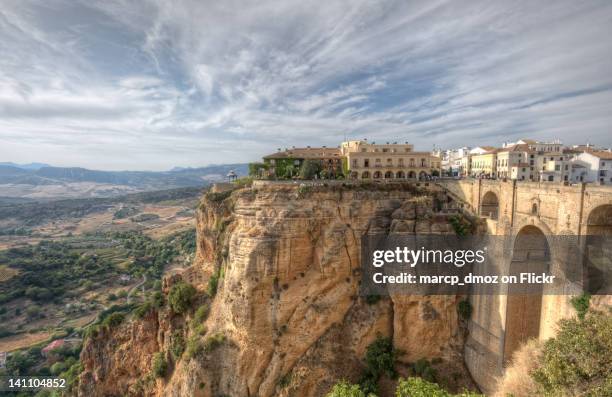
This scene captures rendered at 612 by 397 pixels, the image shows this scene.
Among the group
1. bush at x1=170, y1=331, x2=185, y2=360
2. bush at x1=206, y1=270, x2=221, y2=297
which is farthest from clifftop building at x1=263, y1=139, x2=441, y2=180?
bush at x1=170, y1=331, x2=185, y2=360

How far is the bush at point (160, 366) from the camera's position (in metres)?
25.1

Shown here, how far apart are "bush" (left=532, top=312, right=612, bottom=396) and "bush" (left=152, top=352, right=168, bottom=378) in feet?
85.5

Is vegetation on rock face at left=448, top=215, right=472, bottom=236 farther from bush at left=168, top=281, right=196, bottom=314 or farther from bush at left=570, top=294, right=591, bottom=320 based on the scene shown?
bush at left=168, top=281, right=196, bottom=314

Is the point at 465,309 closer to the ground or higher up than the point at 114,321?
higher up

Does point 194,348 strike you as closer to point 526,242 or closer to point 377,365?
point 377,365

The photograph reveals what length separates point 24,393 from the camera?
3659 cm

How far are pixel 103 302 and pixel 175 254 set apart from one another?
90.9 ft

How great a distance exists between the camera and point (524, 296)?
1944 centimetres

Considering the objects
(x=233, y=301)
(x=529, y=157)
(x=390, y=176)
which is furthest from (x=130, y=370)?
(x=529, y=157)

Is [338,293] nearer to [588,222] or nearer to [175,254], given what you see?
[588,222]

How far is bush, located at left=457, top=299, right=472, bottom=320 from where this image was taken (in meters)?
23.1

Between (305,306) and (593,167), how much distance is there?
31.1 m

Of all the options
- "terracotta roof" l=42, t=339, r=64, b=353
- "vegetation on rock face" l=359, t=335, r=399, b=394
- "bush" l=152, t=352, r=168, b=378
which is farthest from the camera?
"terracotta roof" l=42, t=339, r=64, b=353

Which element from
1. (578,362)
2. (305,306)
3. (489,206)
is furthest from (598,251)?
(305,306)
